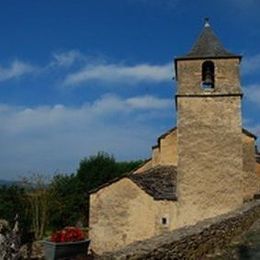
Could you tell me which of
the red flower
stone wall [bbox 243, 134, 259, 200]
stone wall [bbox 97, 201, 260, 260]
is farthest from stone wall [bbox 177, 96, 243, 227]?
the red flower

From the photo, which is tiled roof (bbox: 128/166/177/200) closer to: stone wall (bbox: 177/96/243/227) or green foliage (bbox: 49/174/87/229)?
stone wall (bbox: 177/96/243/227)

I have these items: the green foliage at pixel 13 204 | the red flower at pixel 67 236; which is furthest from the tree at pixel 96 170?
the red flower at pixel 67 236

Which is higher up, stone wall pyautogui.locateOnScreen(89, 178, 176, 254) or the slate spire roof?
the slate spire roof

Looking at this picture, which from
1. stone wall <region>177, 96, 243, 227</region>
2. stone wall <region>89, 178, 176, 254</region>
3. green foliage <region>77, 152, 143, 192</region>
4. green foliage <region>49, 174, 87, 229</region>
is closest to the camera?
stone wall <region>177, 96, 243, 227</region>

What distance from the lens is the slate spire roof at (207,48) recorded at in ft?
65.9

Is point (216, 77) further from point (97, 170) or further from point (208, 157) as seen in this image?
point (97, 170)

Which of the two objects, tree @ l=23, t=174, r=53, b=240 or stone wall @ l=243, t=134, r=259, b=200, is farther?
tree @ l=23, t=174, r=53, b=240

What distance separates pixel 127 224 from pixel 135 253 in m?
12.7

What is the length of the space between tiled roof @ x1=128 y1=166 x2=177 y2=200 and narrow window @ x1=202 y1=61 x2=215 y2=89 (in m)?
4.40

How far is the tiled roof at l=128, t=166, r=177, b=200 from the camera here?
19.6 meters

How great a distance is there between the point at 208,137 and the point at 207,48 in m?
4.04

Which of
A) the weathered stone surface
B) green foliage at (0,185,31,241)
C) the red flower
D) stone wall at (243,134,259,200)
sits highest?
the weathered stone surface

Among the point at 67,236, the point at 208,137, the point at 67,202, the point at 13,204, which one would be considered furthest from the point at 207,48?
the point at 67,202

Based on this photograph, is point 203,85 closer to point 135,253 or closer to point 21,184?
point 135,253
